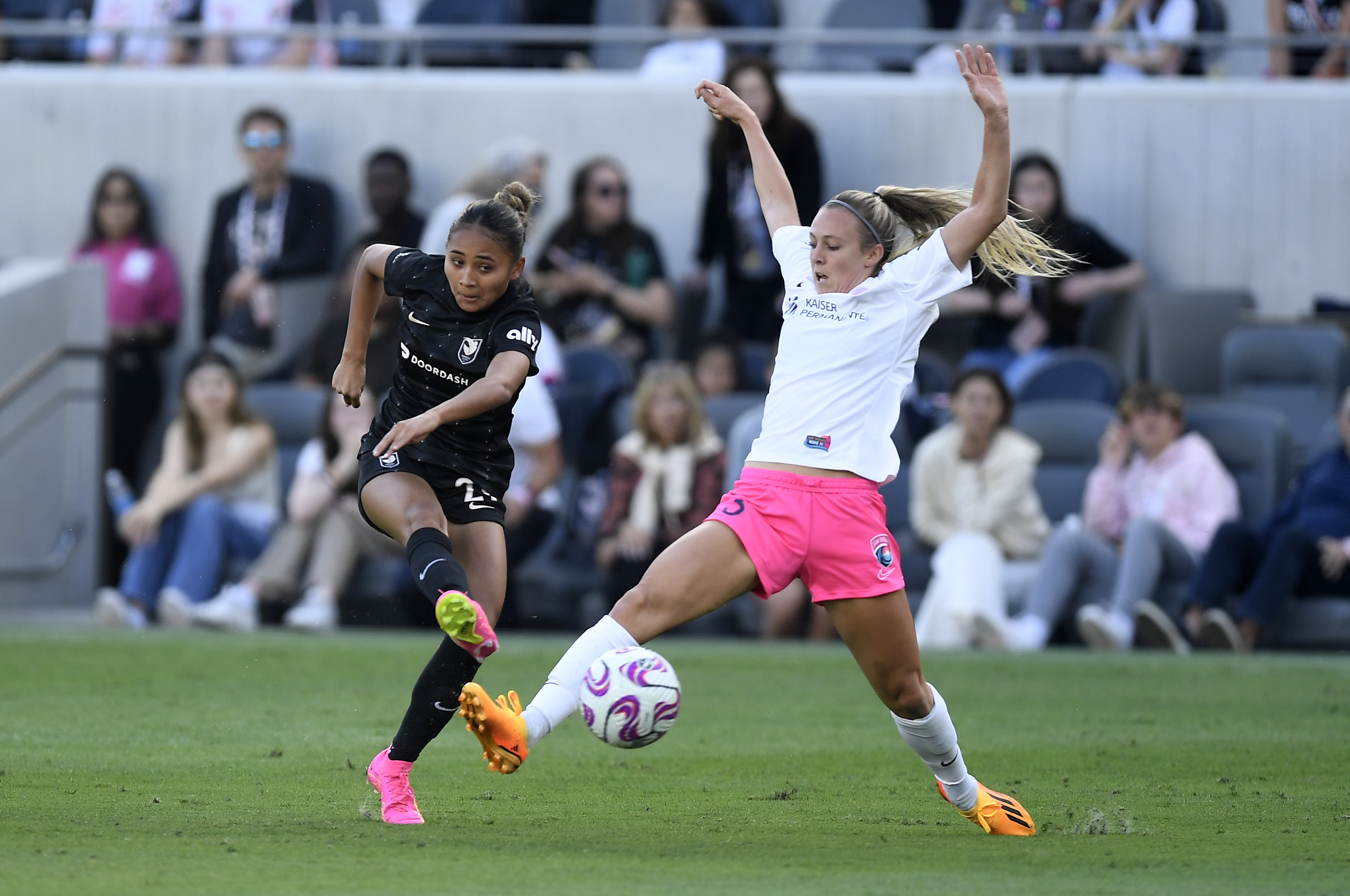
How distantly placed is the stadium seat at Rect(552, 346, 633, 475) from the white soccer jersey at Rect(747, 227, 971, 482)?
24.1 feet

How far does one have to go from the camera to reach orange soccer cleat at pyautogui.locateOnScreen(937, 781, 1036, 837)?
5.93m

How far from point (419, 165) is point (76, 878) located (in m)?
11.7

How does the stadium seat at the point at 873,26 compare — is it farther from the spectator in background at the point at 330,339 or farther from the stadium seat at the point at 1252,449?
the stadium seat at the point at 1252,449

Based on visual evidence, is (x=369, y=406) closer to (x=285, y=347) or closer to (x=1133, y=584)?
(x=285, y=347)

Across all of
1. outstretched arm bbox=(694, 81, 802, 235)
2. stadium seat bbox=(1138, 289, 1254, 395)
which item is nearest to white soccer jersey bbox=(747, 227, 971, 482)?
outstretched arm bbox=(694, 81, 802, 235)

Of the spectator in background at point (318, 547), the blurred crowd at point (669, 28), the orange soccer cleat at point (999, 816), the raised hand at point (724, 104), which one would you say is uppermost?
the blurred crowd at point (669, 28)

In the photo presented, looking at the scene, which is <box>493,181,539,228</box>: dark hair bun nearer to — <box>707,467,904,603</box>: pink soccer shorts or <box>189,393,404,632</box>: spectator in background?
<box>707,467,904,603</box>: pink soccer shorts

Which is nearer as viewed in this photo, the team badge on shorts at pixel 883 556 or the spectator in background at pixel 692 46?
the team badge on shorts at pixel 883 556

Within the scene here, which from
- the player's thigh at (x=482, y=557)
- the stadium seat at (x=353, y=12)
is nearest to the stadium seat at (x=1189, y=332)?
the stadium seat at (x=353, y=12)

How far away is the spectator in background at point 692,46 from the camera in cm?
1495

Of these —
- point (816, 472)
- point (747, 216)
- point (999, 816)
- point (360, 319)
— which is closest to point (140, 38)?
point (747, 216)

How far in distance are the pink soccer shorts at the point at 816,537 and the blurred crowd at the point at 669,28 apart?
943 cm

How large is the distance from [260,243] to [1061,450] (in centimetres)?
629

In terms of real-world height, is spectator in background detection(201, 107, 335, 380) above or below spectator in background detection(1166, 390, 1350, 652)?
above
